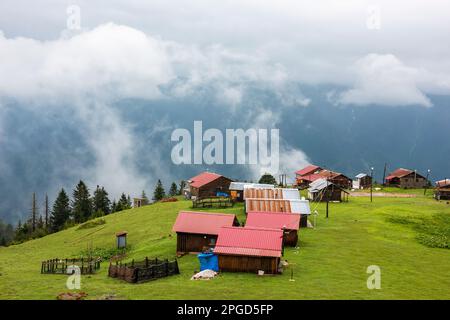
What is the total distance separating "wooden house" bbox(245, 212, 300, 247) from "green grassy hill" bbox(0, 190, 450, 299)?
1.80 meters

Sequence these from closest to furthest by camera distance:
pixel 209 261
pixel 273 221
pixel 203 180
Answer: pixel 209 261 → pixel 273 221 → pixel 203 180

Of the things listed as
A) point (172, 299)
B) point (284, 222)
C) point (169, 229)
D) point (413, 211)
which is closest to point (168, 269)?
point (172, 299)

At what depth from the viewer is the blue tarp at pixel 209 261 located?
137 ft

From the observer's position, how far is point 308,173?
13238 centimetres

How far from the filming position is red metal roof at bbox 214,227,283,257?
4088 cm

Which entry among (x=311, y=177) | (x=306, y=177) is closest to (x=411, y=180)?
(x=311, y=177)

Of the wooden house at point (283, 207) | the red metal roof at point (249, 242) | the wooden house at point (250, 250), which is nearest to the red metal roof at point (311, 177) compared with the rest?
the wooden house at point (283, 207)

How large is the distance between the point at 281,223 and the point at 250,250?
11350mm

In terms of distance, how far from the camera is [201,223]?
51.6 m

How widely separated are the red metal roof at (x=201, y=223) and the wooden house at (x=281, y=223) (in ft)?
8.08

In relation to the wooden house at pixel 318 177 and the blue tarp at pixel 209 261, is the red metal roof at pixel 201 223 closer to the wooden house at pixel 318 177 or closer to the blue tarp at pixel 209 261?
the blue tarp at pixel 209 261

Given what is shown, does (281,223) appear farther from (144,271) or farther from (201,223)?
(144,271)

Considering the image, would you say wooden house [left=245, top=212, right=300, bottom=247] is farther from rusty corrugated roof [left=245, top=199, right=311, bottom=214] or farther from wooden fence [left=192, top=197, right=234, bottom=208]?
wooden fence [left=192, top=197, right=234, bottom=208]
